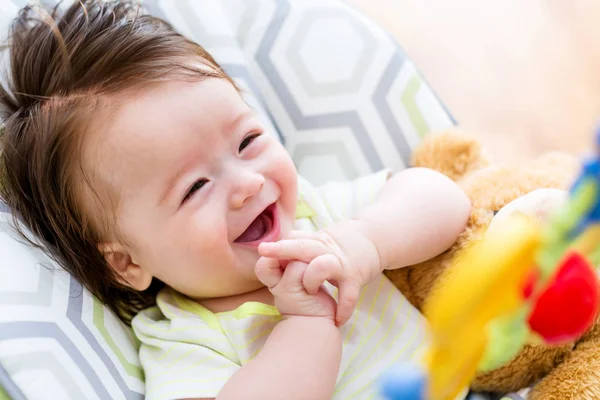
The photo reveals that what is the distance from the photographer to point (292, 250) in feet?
2.33

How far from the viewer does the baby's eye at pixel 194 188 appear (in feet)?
2.49

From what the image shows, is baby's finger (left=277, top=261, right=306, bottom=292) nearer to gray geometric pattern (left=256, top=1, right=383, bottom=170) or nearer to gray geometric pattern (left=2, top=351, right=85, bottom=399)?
gray geometric pattern (left=2, top=351, right=85, bottom=399)

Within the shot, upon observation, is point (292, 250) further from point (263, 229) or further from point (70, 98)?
point (70, 98)

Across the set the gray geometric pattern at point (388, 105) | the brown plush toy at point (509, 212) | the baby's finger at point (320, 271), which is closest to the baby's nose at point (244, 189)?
the baby's finger at point (320, 271)

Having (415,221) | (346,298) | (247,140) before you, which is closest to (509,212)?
(415,221)

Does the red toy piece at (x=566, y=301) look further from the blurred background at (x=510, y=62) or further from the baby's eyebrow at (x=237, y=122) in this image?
the blurred background at (x=510, y=62)

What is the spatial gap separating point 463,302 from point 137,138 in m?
0.51

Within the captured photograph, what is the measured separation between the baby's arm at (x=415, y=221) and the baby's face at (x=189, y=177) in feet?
0.39

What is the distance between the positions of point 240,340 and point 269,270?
0.12 metres

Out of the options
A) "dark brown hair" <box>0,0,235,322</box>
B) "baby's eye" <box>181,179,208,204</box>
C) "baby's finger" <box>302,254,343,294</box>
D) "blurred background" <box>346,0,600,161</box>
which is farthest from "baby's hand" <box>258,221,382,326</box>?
"blurred background" <box>346,0,600,161</box>

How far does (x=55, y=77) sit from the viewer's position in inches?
31.1

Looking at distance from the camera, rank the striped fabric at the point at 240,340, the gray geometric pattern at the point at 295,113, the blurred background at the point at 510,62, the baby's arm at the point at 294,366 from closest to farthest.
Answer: the baby's arm at the point at 294,366
the striped fabric at the point at 240,340
the gray geometric pattern at the point at 295,113
the blurred background at the point at 510,62

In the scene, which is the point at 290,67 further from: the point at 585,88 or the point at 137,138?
the point at 585,88

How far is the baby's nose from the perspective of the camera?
742mm
